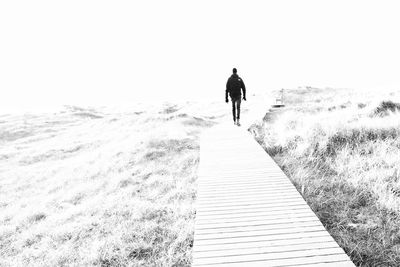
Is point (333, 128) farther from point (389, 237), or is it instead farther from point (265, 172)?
point (389, 237)

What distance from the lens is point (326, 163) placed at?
864 cm

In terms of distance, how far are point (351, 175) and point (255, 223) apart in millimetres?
3835

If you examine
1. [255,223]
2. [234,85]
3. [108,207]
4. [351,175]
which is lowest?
[108,207]

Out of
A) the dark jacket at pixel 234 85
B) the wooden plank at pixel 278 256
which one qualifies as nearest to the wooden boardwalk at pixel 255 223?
the wooden plank at pixel 278 256

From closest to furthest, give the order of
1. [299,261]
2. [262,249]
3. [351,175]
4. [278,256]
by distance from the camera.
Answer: [299,261], [278,256], [262,249], [351,175]

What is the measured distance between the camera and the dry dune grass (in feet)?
19.9

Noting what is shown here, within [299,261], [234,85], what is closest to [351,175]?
[299,261]

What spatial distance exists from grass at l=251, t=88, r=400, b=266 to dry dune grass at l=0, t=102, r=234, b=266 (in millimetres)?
2800

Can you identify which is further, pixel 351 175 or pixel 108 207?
pixel 108 207

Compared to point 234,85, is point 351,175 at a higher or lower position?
lower

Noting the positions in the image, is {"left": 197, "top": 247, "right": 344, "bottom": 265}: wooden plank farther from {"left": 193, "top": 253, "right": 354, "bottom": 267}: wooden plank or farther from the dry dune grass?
the dry dune grass

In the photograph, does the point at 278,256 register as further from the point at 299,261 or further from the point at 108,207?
the point at 108,207

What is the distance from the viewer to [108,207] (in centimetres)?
827

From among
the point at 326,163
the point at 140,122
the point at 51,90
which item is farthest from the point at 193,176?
the point at 51,90
